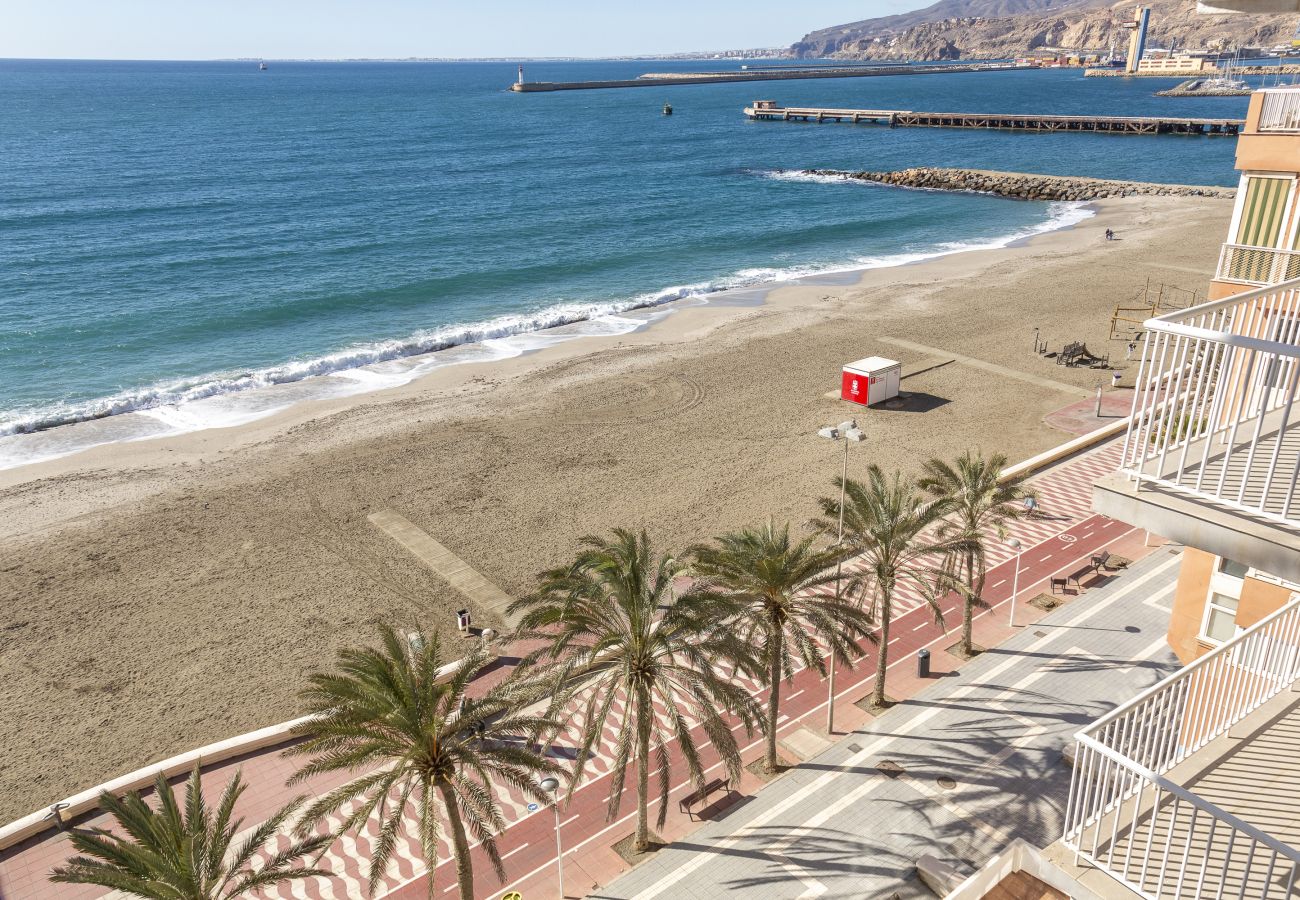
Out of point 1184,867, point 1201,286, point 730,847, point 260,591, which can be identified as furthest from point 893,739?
point 1201,286

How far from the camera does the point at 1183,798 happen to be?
6.14m

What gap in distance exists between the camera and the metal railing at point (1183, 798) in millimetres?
6379

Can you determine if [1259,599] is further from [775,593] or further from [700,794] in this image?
[700,794]

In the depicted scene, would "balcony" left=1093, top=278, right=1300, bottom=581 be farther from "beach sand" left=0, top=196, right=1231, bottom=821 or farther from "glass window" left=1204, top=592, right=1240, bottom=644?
"beach sand" left=0, top=196, right=1231, bottom=821

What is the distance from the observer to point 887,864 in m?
15.8

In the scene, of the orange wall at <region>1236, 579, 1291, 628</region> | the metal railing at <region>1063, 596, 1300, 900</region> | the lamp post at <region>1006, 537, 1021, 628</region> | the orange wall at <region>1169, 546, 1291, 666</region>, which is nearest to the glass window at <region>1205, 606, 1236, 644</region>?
the orange wall at <region>1169, 546, 1291, 666</region>

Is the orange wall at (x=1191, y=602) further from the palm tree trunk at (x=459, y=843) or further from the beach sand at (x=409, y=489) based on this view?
the beach sand at (x=409, y=489)

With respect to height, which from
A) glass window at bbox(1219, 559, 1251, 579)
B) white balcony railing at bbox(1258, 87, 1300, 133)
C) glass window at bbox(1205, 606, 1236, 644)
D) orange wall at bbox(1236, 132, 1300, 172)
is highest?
white balcony railing at bbox(1258, 87, 1300, 133)

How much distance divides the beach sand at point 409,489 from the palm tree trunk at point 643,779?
8.94m

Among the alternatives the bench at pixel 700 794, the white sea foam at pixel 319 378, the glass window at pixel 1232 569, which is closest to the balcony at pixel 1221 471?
the glass window at pixel 1232 569

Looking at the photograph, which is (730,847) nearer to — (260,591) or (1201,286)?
(260,591)

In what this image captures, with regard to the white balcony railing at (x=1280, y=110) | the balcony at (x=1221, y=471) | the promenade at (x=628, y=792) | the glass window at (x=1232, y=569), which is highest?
the white balcony railing at (x=1280, y=110)

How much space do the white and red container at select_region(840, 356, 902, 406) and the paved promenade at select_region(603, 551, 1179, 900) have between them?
55.1ft

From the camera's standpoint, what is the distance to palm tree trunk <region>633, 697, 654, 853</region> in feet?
49.2
